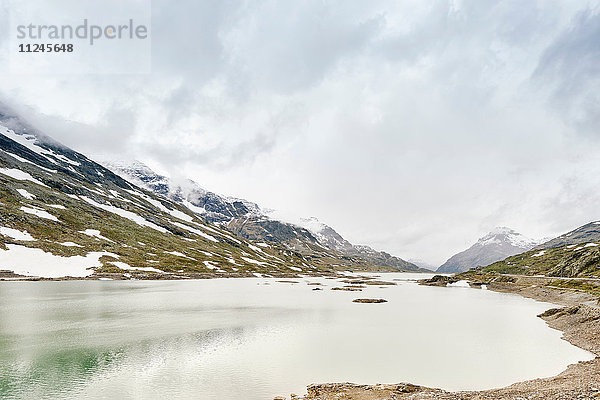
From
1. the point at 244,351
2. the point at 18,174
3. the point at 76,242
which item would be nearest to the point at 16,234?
the point at 76,242

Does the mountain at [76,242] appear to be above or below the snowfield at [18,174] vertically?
below

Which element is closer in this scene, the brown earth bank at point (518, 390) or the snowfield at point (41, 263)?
the brown earth bank at point (518, 390)

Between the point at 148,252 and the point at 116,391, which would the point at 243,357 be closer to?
the point at 116,391

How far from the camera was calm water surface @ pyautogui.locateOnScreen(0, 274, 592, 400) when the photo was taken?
21734 millimetres

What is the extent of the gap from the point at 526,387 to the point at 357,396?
1083cm

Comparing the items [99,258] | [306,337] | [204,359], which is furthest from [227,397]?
[99,258]

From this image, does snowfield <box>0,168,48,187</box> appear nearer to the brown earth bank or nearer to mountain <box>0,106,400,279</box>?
mountain <box>0,106,400,279</box>

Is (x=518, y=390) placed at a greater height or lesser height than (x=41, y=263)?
lesser

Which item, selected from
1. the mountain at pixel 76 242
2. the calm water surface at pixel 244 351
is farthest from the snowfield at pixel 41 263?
the calm water surface at pixel 244 351

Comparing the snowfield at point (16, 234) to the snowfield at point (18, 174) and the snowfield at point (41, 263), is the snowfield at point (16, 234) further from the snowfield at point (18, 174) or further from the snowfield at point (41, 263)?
the snowfield at point (18, 174)

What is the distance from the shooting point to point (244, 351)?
30.1 m

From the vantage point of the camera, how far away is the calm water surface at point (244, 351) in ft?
71.3

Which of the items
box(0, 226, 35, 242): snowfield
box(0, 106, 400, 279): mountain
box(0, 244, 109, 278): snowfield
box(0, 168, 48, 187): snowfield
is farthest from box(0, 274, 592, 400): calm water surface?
box(0, 168, 48, 187): snowfield

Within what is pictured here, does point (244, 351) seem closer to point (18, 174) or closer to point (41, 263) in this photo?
point (41, 263)
